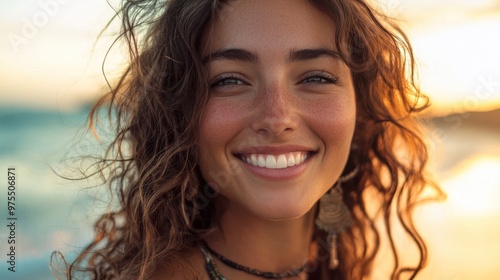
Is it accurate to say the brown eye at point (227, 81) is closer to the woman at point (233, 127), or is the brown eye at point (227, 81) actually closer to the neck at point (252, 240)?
the woman at point (233, 127)

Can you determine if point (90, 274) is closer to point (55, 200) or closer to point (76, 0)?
point (55, 200)

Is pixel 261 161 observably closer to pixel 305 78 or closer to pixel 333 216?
pixel 305 78

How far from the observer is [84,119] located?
314 cm

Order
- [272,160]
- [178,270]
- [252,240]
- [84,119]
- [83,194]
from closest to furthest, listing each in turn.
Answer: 1. [272,160]
2. [178,270]
3. [252,240]
4. [83,194]
5. [84,119]

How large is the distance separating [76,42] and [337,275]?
206cm

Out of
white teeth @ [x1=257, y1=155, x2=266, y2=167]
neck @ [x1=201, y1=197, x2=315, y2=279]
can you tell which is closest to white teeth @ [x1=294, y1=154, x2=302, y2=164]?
white teeth @ [x1=257, y1=155, x2=266, y2=167]

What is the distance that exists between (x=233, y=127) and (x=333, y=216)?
746 millimetres

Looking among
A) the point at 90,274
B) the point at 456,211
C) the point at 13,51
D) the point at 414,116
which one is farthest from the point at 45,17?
the point at 456,211

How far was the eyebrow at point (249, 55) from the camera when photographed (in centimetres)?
203

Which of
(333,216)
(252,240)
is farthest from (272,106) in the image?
(333,216)

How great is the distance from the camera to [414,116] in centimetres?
279

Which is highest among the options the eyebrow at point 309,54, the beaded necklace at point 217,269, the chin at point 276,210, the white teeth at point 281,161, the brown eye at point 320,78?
the eyebrow at point 309,54

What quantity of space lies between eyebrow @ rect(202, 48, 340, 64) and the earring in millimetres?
688

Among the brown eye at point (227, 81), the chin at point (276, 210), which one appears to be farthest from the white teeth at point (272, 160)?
the brown eye at point (227, 81)
